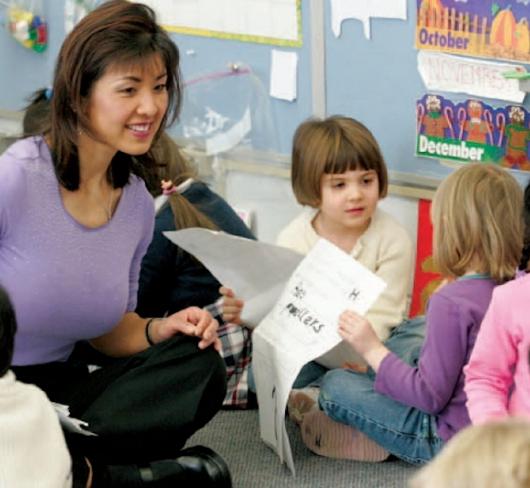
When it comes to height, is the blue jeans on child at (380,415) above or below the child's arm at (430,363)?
below

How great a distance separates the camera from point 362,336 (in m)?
2.31

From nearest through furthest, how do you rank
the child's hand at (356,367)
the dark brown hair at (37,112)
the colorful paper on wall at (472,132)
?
1. the dark brown hair at (37,112)
2. the child's hand at (356,367)
3. the colorful paper on wall at (472,132)

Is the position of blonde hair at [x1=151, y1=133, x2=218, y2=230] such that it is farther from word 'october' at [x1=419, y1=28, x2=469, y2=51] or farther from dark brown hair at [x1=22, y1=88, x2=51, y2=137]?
word 'october' at [x1=419, y1=28, x2=469, y2=51]

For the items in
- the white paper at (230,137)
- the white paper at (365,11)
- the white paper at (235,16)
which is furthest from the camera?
the white paper at (230,137)

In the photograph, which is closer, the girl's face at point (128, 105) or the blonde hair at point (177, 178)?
the girl's face at point (128, 105)

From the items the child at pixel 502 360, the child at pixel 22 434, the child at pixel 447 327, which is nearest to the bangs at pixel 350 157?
the child at pixel 447 327

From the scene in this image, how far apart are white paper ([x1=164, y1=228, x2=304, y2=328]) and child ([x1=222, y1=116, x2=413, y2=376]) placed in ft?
0.80

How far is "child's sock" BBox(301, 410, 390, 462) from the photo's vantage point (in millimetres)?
2459

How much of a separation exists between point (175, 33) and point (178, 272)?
2.98 feet

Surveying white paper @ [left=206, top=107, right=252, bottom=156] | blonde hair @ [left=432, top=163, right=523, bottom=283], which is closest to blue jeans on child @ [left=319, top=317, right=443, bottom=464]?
blonde hair @ [left=432, top=163, right=523, bottom=283]

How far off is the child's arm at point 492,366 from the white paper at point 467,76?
2.53ft

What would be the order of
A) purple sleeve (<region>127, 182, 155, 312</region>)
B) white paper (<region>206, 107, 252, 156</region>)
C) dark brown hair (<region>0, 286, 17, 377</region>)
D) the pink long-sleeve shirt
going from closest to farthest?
1. dark brown hair (<region>0, 286, 17, 377</region>)
2. the pink long-sleeve shirt
3. purple sleeve (<region>127, 182, 155, 312</region>)
4. white paper (<region>206, 107, 252, 156</region>)

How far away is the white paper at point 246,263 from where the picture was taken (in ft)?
7.84

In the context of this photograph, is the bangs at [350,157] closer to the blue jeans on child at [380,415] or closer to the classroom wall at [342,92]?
the classroom wall at [342,92]
